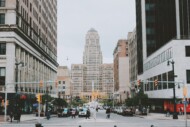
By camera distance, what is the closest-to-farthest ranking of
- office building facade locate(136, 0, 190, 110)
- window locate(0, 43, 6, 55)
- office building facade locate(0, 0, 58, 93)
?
office building facade locate(0, 0, 58, 93) < window locate(0, 43, 6, 55) < office building facade locate(136, 0, 190, 110)

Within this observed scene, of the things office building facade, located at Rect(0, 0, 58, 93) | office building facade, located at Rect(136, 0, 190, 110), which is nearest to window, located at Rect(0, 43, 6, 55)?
office building facade, located at Rect(0, 0, 58, 93)

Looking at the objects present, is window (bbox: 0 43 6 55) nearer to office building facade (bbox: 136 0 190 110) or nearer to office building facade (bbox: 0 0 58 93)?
office building facade (bbox: 0 0 58 93)

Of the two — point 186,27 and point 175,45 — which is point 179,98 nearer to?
point 175,45

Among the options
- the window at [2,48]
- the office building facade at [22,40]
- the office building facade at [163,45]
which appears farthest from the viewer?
the office building facade at [163,45]

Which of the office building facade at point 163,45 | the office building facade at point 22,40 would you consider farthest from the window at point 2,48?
the office building facade at point 163,45

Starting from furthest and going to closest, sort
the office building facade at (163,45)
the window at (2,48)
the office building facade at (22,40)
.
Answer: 1. the office building facade at (163,45)
2. the window at (2,48)
3. the office building facade at (22,40)

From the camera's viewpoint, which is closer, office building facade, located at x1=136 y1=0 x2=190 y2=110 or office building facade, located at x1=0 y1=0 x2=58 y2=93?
office building facade, located at x1=0 y1=0 x2=58 y2=93

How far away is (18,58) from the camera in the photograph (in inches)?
2881

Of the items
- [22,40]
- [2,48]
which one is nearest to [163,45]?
[22,40]

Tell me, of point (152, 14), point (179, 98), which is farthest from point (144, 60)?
point (179, 98)

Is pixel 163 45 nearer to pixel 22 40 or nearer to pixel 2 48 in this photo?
pixel 22 40

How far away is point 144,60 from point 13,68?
53190 mm

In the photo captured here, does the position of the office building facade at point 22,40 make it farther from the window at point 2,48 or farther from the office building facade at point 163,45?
the office building facade at point 163,45

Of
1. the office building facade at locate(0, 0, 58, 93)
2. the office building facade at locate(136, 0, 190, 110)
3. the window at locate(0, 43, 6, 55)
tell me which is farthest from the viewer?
the office building facade at locate(136, 0, 190, 110)
